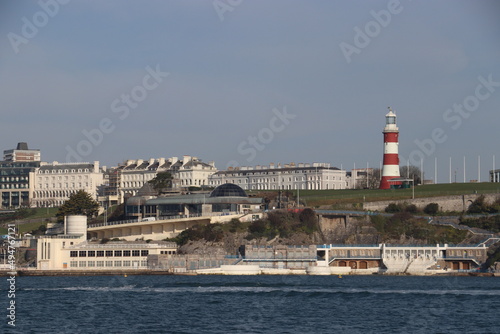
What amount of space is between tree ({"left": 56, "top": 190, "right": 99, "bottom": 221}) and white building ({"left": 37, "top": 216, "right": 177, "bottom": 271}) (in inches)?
1146

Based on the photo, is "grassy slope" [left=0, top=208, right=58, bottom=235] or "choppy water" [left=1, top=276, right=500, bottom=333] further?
"grassy slope" [left=0, top=208, right=58, bottom=235]

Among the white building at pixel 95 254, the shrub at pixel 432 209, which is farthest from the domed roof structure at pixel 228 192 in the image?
the shrub at pixel 432 209

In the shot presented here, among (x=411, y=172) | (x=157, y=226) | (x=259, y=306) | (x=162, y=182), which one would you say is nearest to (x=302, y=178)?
(x=411, y=172)

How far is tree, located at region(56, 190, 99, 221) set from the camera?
147m

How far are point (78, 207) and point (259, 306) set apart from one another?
83.3 meters

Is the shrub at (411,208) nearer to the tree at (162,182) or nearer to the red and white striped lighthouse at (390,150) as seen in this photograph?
the red and white striped lighthouse at (390,150)

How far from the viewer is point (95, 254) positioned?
116m

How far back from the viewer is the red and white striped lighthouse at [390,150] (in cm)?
14725

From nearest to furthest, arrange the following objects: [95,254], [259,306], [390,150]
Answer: [259,306] < [95,254] < [390,150]

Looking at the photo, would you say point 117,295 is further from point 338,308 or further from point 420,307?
point 420,307

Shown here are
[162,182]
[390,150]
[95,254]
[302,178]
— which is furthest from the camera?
[302,178]

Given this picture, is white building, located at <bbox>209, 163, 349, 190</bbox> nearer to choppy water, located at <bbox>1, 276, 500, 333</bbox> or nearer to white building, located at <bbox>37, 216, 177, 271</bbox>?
white building, located at <bbox>37, 216, 177, 271</bbox>

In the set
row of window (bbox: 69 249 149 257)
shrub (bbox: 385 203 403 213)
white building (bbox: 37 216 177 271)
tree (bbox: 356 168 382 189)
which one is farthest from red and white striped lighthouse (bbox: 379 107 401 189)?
row of window (bbox: 69 249 149 257)

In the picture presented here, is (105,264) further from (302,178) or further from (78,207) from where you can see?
(302,178)
